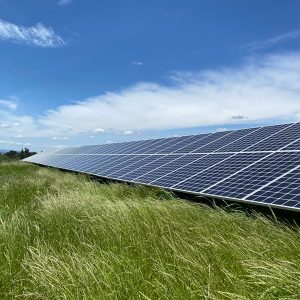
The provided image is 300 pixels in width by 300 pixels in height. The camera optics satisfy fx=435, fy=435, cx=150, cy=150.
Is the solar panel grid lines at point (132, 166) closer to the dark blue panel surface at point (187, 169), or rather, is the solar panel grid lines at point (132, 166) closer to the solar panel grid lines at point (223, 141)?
the solar panel grid lines at point (223, 141)

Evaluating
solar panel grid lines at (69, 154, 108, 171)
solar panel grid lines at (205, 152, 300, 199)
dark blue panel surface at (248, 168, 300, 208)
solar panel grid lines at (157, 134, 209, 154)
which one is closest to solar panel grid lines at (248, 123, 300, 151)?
solar panel grid lines at (205, 152, 300, 199)

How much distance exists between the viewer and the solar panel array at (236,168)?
27.7 feet

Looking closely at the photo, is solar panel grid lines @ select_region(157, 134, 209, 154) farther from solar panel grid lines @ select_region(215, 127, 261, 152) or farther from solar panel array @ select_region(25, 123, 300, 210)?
solar panel grid lines @ select_region(215, 127, 261, 152)

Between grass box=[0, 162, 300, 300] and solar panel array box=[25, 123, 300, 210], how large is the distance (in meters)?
1.21

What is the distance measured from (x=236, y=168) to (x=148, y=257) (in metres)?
5.98

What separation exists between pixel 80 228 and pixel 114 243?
43.2 inches

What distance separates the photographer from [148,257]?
221 inches

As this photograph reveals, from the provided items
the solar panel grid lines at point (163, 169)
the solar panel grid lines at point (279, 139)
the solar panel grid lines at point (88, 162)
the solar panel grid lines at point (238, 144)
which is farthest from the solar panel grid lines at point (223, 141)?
the solar panel grid lines at point (88, 162)

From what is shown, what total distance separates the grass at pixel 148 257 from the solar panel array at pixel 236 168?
1208 mm

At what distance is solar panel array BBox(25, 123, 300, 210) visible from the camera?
27.7 feet

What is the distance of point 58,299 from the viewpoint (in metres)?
4.45

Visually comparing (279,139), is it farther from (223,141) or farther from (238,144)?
(223,141)

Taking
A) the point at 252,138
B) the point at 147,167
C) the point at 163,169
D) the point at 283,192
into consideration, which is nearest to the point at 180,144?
the point at 147,167

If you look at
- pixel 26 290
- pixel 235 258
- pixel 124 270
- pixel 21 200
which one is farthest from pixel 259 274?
pixel 21 200
